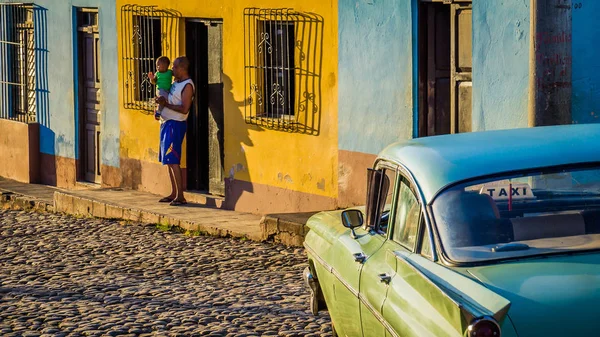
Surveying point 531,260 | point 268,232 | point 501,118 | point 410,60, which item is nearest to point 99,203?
point 268,232

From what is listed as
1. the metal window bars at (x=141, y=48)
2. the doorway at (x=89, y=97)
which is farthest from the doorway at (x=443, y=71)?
the doorway at (x=89, y=97)

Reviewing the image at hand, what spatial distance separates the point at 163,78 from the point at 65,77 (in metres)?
3.77

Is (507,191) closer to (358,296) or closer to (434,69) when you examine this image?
(358,296)

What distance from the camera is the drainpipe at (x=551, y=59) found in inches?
280

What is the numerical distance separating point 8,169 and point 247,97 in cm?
702

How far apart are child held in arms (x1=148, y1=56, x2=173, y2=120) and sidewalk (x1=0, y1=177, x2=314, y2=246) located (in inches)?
48.0

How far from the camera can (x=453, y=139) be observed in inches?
230

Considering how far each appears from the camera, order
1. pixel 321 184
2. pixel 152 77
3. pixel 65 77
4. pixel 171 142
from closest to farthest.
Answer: pixel 321 184 → pixel 171 142 → pixel 152 77 → pixel 65 77

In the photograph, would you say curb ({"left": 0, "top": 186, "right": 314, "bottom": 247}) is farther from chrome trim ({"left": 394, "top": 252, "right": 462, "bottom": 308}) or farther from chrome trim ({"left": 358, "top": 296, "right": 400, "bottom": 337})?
chrome trim ({"left": 394, "top": 252, "right": 462, "bottom": 308})

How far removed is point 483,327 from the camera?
4.15 metres

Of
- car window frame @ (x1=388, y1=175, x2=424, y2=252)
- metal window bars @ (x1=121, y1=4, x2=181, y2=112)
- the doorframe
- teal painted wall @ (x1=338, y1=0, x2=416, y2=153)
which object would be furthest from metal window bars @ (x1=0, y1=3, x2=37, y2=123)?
car window frame @ (x1=388, y1=175, x2=424, y2=252)

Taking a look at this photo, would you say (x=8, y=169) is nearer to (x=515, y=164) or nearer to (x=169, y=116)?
(x=169, y=116)

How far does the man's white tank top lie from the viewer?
14234 mm

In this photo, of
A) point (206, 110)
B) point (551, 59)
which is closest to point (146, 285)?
point (551, 59)
